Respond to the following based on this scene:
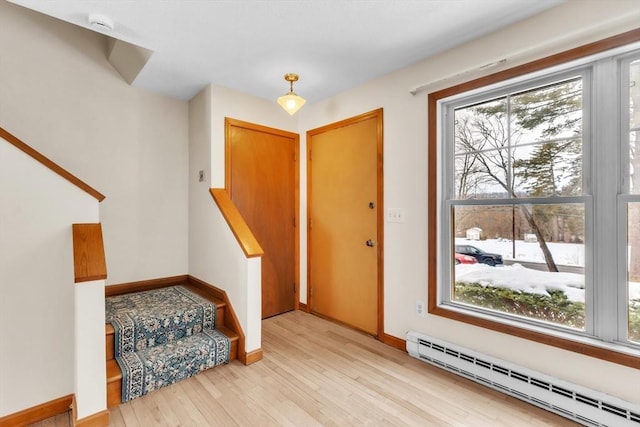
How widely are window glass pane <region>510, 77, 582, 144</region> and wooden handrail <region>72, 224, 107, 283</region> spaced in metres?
2.74

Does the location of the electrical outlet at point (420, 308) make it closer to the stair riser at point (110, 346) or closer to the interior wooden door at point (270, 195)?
the interior wooden door at point (270, 195)

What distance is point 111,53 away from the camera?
2.71m

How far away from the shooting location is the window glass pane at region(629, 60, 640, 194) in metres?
1.62

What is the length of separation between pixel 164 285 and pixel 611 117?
3.81 m

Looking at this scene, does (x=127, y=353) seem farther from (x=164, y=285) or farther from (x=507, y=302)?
(x=507, y=302)

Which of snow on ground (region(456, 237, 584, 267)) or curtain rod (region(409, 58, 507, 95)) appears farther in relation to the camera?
curtain rod (region(409, 58, 507, 95))

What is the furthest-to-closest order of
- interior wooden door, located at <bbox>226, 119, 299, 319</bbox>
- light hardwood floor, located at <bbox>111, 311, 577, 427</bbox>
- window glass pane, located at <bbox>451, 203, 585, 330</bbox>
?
interior wooden door, located at <bbox>226, 119, 299, 319</bbox> → window glass pane, located at <bbox>451, 203, 585, 330</bbox> → light hardwood floor, located at <bbox>111, 311, 577, 427</bbox>

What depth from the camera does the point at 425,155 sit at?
242cm

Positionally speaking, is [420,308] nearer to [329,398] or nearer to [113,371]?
[329,398]

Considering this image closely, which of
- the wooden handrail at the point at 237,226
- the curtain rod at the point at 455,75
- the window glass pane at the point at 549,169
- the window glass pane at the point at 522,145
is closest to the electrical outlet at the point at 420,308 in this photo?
the window glass pane at the point at 522,145

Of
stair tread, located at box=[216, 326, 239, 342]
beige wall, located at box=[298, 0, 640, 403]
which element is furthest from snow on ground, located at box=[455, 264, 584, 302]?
stair tread, located at box=[216, 326, 239, 342]

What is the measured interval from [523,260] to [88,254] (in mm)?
2753

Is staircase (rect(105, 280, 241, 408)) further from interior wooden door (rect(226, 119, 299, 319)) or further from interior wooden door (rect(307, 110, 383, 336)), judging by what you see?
interior wooden door (rect(307, 110, 383, 336))

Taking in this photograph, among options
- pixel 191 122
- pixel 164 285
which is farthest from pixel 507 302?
pixel 191 122
